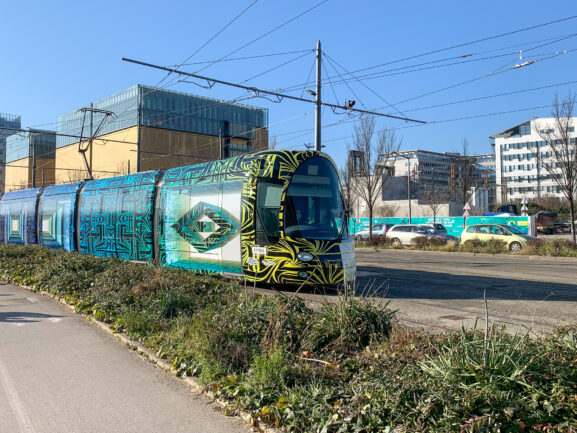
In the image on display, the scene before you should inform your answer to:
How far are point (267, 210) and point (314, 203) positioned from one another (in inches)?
→ 39.9

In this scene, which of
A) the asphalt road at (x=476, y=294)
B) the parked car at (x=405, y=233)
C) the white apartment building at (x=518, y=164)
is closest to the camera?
the asphalt road at (x=476, y=294)

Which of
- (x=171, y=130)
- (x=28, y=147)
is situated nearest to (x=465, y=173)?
(x=171, y=130)

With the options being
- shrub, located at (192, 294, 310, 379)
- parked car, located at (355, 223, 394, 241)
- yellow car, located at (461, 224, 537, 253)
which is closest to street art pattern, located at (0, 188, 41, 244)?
shrub, located at (192, 294, 310, 379)

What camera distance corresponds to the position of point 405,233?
115 ft

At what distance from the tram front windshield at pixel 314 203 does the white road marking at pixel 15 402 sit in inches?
230

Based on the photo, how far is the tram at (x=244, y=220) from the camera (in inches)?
419

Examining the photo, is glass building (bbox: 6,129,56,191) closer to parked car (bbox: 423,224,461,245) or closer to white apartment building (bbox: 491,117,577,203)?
parked car (bbox: 423,224,461,245)

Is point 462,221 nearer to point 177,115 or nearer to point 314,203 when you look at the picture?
point 314,203

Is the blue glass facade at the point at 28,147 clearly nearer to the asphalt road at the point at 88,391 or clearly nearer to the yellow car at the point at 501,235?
the yellow car at the point at 501,235

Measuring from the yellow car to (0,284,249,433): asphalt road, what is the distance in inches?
911

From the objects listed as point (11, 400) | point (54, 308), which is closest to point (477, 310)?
point (11, 400)

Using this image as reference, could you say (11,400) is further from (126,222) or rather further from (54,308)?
(126,222)

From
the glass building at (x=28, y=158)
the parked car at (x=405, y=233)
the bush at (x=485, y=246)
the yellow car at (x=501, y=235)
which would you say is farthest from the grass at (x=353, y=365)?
the glass building at (x=28, y=158)

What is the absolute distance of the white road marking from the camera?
14.7 ft
